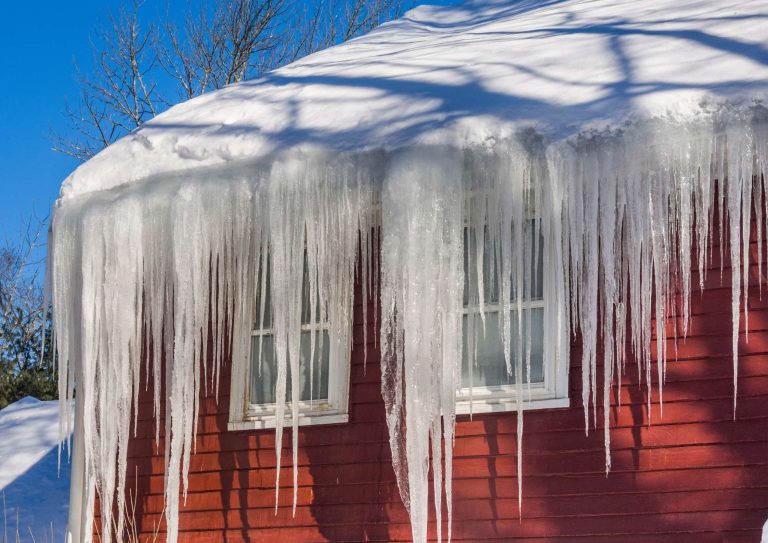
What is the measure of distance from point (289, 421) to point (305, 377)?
0.35 meters

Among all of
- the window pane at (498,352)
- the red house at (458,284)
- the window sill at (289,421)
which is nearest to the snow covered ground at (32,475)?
the window sill at (289,421)

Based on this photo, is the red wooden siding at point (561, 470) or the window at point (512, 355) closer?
the red wooden siding at point (561, 470)

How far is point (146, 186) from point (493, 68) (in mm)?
1983

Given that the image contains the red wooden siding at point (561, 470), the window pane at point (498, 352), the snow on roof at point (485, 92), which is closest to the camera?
the snow on roof at point (485, 92)

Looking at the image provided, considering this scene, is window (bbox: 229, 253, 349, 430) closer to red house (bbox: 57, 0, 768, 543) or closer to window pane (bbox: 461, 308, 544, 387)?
red house (bbox: 57, 0, 768, 543)

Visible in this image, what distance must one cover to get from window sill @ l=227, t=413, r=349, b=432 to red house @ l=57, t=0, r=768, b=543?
0.08ft

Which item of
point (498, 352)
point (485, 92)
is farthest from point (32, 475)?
point (485, 92)

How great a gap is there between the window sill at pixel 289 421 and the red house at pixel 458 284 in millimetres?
23

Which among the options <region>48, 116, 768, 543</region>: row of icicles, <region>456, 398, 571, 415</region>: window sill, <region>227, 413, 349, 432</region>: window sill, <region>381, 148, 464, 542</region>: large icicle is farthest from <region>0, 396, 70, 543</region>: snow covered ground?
<region>381, 148, 464, 542</region>: large icicle

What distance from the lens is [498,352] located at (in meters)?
5.65

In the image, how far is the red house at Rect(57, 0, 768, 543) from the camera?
4.25 metres

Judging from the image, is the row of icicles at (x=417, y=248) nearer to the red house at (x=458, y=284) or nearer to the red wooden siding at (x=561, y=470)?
the red house at (x=458, y=284)

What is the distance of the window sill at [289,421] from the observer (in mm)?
→ 5965

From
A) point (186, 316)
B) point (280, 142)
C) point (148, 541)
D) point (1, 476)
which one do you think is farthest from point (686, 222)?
point (1, 476)
